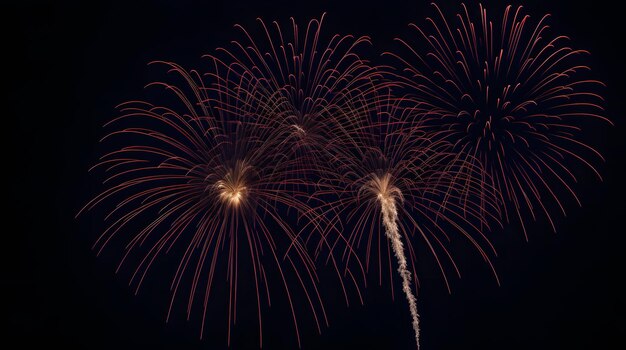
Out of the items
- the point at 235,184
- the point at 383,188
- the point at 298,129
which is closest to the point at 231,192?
the point at 235,184

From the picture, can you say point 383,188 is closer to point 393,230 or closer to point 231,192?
point 393,230

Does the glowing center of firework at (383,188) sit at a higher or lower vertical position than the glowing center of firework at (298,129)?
lower

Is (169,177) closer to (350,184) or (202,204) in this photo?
(202,204)

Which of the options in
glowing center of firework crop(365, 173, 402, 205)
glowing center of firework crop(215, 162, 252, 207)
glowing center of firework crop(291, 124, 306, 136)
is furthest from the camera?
glowing center of firework crop(365, 173, 402, 205)

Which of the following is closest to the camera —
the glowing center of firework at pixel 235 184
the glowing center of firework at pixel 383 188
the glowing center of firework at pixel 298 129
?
the glowing center of firework at pixel 235 184

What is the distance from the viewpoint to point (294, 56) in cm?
1070

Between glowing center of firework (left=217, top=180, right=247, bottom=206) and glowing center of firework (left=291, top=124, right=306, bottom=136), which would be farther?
glowing center of firework (left=291, top=124, right=306, bottom=136)

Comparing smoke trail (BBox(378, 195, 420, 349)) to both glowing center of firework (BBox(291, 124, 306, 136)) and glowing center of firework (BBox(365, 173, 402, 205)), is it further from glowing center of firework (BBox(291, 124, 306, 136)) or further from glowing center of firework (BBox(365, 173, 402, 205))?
glowing center of firework (BBox(291, 124, 306, 136))

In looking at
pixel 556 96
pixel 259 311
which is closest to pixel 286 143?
pixel 259 311

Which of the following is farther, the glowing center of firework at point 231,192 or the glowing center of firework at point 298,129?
the glowing center of firework at point 298,129

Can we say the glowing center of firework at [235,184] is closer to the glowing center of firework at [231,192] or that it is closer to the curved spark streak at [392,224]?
the glowing center of firework at [231,192]

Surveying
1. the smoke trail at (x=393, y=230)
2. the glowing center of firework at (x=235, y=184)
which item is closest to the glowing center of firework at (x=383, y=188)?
the smoke trail at (x=393, y=230)

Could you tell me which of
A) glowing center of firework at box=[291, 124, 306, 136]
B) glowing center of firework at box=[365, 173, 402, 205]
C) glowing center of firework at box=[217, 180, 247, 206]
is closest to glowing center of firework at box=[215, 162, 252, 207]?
glowing center of firework at box=[217, 180, 247, 206]

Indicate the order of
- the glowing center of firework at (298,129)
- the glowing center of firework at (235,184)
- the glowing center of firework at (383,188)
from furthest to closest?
the glowing center of firework at (383,188) → the glowing center of firework at (298,129) → the glowing center of firework at (235,184)
